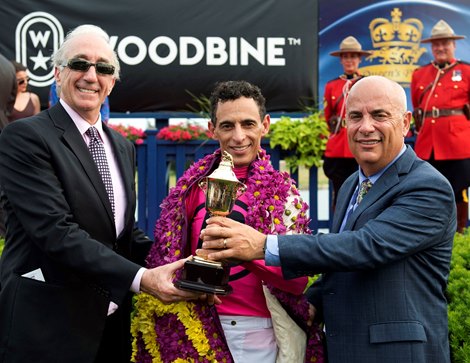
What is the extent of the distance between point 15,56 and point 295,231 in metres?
6.37

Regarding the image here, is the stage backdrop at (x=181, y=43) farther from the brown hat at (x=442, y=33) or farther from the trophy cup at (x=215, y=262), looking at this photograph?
the trophy cup at (x=215, y=262)

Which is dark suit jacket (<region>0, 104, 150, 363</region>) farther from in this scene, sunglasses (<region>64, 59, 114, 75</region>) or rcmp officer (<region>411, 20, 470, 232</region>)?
rcmp officer (<region>411, 20, 470, 232</region>)

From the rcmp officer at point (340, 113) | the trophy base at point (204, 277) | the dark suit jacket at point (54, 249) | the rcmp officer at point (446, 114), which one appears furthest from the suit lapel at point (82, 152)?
the rcmp officer at point (446, 114)

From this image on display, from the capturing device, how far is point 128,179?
324 cm

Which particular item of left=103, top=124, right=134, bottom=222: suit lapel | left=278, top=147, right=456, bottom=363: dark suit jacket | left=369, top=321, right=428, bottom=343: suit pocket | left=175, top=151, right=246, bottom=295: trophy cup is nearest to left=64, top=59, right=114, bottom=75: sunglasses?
left=103, top=124, right=134, bottom=222: suit lapel

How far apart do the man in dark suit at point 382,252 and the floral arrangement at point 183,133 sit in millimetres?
4928

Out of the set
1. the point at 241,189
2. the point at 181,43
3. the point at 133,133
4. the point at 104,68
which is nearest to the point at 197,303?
the point at 241,189

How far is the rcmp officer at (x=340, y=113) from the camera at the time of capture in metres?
7.69

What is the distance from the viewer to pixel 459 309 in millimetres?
3477

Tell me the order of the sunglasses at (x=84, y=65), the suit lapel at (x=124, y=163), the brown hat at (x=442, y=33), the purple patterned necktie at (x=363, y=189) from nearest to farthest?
1. the purple patterned necktie at (x=363, y=189)
2. the sunglasses at (x=84, y=65)
3. the suit lapel at (x=124, y=163)
4. the brown hat at (x=442, y=33)

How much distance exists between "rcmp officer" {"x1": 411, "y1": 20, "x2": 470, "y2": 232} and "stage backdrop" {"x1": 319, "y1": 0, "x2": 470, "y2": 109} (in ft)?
2.24

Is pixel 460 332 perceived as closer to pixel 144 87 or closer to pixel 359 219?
pixel 359 219

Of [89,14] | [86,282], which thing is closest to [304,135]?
[89,14]

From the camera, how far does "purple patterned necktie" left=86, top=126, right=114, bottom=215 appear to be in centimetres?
309
